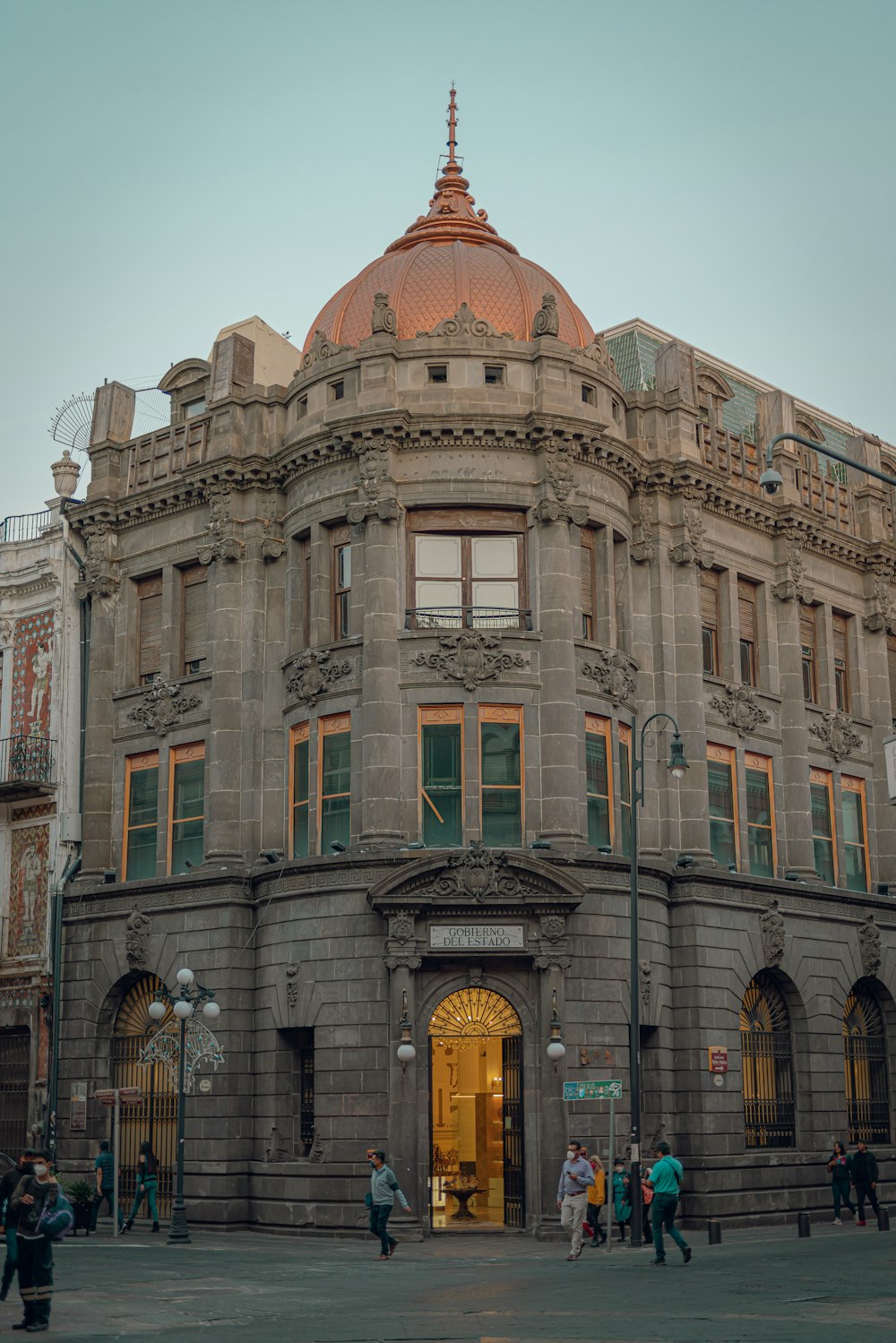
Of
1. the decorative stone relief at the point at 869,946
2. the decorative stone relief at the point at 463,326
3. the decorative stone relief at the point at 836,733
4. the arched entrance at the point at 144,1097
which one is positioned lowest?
the arched entrance at the point at 144,1097

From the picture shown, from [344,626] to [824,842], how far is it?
14.7 m

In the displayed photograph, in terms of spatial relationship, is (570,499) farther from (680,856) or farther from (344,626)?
(680,856)

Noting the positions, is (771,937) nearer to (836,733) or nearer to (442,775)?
(836,733)

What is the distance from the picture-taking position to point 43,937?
42.6m

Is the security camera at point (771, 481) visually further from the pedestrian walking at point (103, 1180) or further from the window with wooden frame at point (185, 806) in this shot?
the pedestrian walking at point (103, 1180)

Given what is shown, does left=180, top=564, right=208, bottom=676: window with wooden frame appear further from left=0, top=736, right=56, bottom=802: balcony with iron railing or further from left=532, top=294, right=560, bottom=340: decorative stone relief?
left=532, top=294, right=560, bottom=340: decorative stone relief

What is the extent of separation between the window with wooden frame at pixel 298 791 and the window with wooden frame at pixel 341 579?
2.43 m

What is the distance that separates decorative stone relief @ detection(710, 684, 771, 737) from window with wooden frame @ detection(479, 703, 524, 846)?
6842 mm

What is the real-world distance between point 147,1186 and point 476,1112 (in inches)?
330

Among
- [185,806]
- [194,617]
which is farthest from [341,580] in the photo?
[185,806]

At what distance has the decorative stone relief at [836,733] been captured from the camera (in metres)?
44.6

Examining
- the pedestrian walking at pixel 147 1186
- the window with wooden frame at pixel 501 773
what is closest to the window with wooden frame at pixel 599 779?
the window with wooden frame at pixel 501 773

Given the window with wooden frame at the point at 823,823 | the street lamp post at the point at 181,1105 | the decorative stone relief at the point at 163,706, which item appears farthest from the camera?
the window with wooden frame at the point at 823,823

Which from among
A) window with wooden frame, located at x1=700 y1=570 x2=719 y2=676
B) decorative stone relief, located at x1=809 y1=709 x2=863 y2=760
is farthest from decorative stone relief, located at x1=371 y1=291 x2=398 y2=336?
decorative stone relief, located at x1=809 y1=709 x2=863 y2=760
